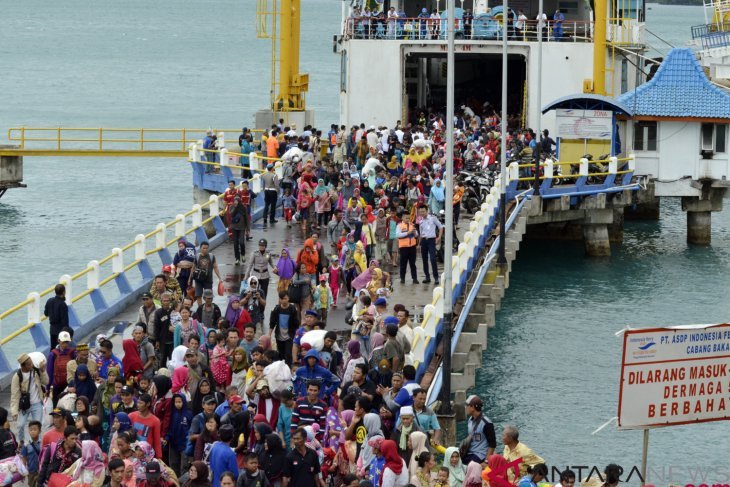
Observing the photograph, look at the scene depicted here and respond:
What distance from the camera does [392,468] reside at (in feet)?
53.5

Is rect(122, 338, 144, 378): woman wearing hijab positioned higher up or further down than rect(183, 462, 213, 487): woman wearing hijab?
→ higher up

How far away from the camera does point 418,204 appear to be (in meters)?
28.8

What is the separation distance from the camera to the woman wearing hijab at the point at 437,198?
1190 inches

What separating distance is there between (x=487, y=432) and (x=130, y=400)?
386 centimetres

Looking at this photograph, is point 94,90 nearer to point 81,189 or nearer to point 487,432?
point 81,189

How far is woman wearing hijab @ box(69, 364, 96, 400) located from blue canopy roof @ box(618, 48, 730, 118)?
88.9ft

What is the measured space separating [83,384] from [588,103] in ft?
83.0

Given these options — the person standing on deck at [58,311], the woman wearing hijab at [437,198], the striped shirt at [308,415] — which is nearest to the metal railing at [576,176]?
the woman wearing hijab at [437,198]

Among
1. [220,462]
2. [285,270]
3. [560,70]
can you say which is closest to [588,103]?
[560,70]

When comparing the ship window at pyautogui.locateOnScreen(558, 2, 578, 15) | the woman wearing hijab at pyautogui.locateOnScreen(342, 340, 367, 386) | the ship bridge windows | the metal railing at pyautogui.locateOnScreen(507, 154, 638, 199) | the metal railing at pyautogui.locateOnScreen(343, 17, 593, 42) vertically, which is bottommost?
the woman wearing hijab at pyautogui.locateOnScreen(342, 340, 367, 386)

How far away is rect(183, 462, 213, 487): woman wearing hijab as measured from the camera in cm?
1552

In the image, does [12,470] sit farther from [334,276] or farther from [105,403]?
[334,276]

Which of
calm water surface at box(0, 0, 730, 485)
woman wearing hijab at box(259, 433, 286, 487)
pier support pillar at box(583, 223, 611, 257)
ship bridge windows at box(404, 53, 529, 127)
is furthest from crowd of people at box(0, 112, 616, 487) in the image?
ship bridge windows at box(404, 53, 529, 127)

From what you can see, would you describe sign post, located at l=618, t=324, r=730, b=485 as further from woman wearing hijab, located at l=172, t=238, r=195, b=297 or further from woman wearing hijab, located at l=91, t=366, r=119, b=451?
woman wearing hijab, located at l=172, t=238, r=195, b=297
